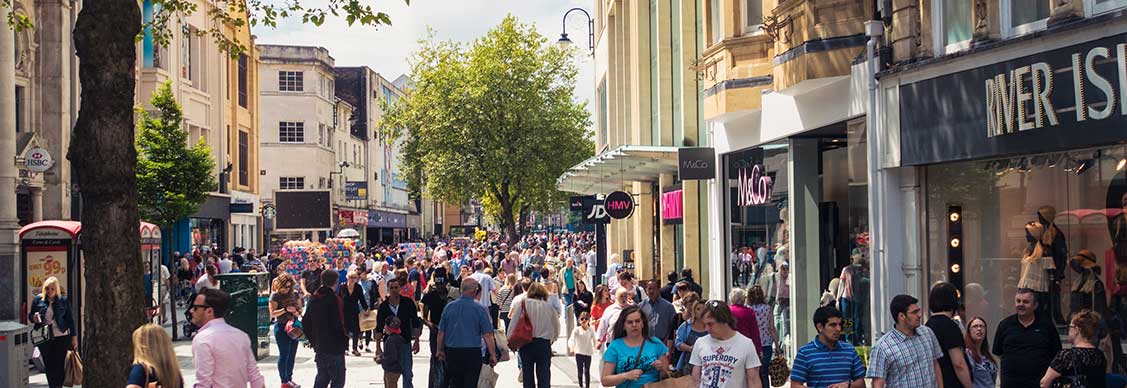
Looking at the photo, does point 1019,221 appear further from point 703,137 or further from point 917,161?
point 703,137

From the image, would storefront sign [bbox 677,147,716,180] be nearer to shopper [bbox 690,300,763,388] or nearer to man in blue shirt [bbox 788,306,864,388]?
shopper [bbox 690,300,763,388]

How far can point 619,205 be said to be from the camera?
2806 centimetres

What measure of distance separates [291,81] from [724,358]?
2529 inches

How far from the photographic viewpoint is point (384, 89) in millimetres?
97750

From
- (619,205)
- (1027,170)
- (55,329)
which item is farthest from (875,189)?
(619,205)

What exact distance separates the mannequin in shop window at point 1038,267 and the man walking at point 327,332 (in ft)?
23.3

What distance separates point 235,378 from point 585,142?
166ft

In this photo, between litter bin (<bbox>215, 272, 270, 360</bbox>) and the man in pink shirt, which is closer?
the man in pink shirt

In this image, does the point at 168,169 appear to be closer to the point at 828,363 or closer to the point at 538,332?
the point at 538,332

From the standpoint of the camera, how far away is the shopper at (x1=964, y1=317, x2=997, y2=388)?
9.78m

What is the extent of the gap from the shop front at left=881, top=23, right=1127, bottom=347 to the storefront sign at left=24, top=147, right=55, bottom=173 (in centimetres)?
2295

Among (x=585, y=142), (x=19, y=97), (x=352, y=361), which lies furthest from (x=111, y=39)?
(x=585, y=142)

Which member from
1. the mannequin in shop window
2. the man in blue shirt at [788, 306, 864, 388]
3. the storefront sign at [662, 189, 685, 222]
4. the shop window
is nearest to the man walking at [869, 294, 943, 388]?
the man in blue shirt at [788, 306, 864, 388]

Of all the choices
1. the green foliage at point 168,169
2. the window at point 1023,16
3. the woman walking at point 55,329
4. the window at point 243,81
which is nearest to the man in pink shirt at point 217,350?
the window at point 1023,16
